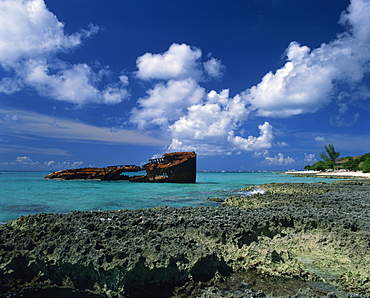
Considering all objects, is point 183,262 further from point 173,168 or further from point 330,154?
point 330,154

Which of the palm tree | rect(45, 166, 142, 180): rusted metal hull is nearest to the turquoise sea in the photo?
rect(45, 166, 142, 180): rusted metal hull

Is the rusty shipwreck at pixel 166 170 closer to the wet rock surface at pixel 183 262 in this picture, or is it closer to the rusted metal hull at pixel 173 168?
the rusted metal hull at pixel 173 168

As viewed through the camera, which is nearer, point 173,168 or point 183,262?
point 183,262

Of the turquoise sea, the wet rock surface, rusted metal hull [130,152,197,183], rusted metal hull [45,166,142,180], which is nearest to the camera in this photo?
the wet rock surface

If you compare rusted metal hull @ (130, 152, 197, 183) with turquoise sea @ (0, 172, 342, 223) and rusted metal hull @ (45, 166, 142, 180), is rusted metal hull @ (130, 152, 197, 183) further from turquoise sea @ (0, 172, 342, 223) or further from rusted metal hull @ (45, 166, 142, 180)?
turquoise sea @ (0, 172, 342, 223)

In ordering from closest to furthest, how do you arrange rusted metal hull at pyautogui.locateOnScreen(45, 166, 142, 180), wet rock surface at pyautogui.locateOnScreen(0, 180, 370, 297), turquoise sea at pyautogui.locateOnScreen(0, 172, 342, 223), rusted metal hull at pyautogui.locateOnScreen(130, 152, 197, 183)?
wet rock surface at pyautogui.locateOnScreen(0, 180, 370, 297)
turquoise sea at pyautogui.locateOnScreen(0, 172, 342, 223)
rusted metal hull at pyautogui.locateOnScreen(130, 152, 197, 183)
rusted metal hull at pyautogui.locateOnScreen(45, 166, 142, 180)

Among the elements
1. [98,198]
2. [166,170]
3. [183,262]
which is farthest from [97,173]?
[183,262]

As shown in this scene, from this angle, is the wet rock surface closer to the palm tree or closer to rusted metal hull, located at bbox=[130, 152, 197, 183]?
rusted metal hull, located at bbox=[130, 152, 197, 183]

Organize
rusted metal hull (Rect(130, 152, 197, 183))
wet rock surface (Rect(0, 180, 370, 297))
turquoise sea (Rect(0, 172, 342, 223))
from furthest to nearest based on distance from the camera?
rusted metal hull (Rect(130, 152, 197, 183)), turquoise sea (Rect(0, 172, 342, 223)), wet rock surface (Rect(0, 180, 370, 297))

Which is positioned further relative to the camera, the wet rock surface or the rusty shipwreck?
the rusty shipwreck

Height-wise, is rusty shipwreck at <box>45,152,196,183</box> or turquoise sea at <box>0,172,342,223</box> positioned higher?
rusty shipwreck at <box>45,152,196,183</box>

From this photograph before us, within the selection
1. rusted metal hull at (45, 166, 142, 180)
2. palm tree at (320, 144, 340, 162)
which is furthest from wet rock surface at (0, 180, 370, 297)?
palm tree at (320, 144, 340, 162)

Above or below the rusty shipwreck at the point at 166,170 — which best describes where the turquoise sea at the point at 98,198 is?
below

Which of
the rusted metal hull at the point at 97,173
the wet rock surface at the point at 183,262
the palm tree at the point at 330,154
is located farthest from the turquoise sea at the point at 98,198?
the palm tree at the point at 330,154
